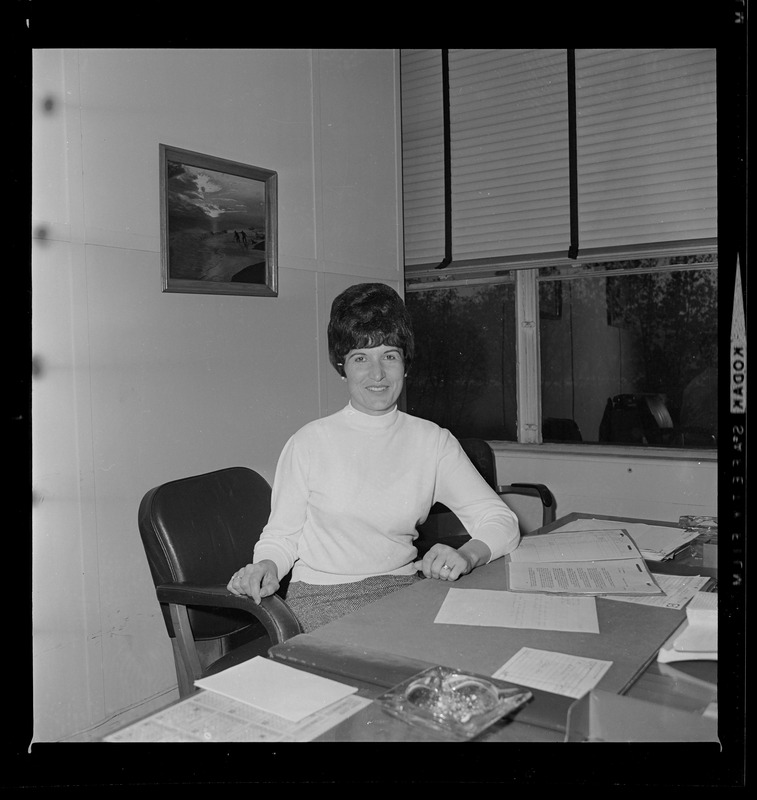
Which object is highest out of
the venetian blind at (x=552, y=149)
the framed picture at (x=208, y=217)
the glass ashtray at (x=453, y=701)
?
the venetian blind at (x=552, y=149)

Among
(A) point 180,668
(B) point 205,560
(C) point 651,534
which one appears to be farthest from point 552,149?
(A) point 180,668

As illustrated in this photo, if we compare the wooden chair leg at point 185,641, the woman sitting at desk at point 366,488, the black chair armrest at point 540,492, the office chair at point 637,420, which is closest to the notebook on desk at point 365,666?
the woman sitting at desk at point 366,488

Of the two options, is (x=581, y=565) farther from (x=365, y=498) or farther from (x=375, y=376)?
(x=375, y=376)

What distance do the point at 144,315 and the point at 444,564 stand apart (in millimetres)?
955

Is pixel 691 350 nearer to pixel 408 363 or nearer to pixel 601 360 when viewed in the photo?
pixel 408 363

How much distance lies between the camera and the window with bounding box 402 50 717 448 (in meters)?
1.62

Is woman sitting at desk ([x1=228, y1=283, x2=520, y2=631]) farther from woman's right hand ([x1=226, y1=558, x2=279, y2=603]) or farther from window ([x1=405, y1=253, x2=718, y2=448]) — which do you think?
window ([x1=405, y1=253, x2=718, y2=448])

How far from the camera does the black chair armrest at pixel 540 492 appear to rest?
2.86m

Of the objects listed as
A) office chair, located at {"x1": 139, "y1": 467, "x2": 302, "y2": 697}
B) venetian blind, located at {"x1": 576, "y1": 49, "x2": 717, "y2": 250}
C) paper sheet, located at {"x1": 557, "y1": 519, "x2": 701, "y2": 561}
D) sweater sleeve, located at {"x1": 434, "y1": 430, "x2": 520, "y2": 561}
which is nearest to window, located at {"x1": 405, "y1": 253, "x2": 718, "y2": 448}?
venetian blind, located at {"x1": 576, "y1": 49, "x2": 717, "y2": 250}

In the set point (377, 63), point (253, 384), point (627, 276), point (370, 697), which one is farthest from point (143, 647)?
point (627, 276)

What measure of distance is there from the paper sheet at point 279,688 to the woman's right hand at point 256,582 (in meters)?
0.42

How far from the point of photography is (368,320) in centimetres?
171

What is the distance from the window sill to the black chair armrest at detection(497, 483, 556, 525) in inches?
6.9

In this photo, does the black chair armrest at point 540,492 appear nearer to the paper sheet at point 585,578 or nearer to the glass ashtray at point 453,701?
the paper sheet at point 585,578
